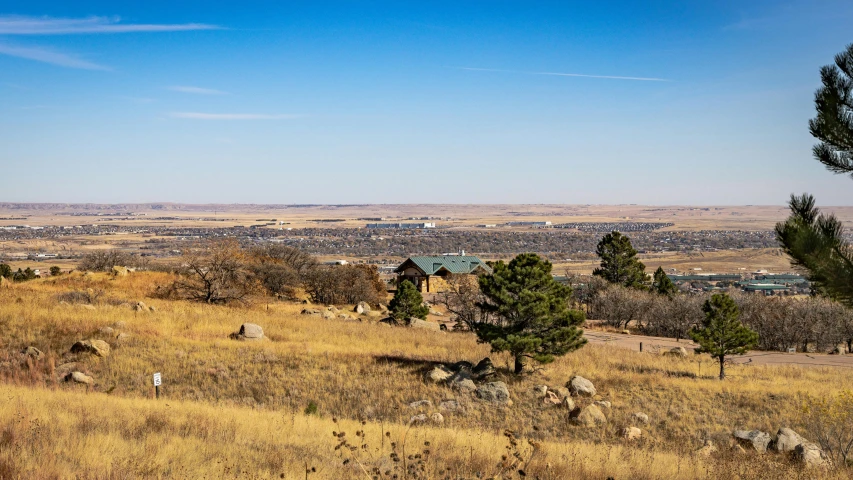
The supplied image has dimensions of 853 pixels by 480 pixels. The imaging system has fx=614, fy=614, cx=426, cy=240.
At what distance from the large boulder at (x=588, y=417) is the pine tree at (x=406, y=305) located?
1945cm

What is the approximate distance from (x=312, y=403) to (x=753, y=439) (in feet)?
35.6

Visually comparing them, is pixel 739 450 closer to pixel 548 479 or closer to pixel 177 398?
pixel 548 479

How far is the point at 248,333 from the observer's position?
23.9m

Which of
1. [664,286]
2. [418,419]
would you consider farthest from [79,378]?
[664,286]

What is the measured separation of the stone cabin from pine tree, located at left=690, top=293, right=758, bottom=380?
35279mm

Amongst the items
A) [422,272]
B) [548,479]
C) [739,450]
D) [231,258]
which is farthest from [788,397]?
[422,272]

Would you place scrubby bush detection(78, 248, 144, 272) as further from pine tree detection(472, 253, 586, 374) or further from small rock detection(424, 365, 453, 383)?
pine tree detection(472, 253, 586, 374)

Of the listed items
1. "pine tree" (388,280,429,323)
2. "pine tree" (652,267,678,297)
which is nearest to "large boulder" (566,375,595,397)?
"pine tree" (388,280,429,323)

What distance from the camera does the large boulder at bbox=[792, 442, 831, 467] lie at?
11.8 m

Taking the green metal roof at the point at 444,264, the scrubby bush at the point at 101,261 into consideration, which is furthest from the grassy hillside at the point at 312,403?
the green metal roof at the point at 444,264

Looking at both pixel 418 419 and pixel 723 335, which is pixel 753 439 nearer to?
pixel 418 419

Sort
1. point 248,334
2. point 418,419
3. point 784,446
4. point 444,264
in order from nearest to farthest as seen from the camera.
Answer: point 784,446
point 418,419
point 248,334
point 444,264

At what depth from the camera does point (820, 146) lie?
26.2ft

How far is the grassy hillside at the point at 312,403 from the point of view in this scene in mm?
8891
